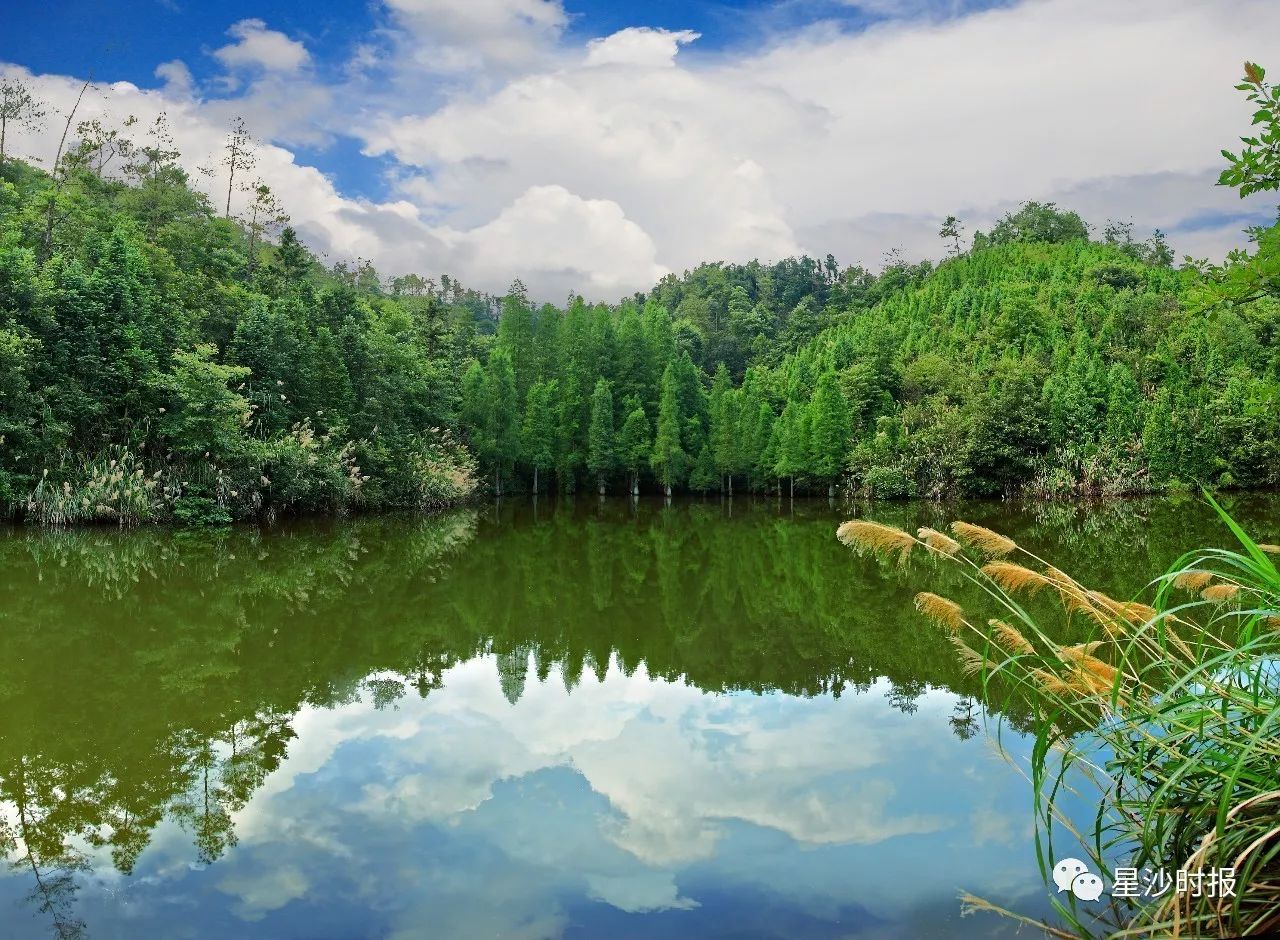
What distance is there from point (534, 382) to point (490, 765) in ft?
130

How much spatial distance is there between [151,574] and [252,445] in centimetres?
896

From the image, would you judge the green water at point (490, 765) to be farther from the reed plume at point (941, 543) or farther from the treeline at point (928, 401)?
the treeline at point (928, 401)

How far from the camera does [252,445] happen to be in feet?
72.2

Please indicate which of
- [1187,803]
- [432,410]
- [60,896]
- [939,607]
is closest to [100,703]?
[60,896]

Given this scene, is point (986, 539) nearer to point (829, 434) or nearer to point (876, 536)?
point (876, 536)

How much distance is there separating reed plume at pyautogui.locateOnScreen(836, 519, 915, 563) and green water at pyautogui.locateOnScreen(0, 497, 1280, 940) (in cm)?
172

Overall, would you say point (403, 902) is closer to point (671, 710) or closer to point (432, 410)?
point (671, 710)

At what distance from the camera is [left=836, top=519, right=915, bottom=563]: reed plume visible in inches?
142

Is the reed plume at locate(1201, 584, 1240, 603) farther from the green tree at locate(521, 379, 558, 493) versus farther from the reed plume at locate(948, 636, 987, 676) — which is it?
the green tree at locate(521, 379, 558, 493)

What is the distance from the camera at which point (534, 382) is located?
44.6 metres

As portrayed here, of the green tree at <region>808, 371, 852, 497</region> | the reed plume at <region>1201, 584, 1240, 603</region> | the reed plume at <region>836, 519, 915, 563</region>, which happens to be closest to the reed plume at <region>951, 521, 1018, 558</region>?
the reed plume at <region>836, 519, 915, 563</region>

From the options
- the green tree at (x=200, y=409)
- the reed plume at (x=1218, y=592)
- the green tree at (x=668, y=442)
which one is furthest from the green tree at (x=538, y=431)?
the reed plume at (x=1218, y=592)

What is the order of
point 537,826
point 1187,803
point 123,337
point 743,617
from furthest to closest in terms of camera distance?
point 123,337, point 743,617, point 537,826, point 1187,803

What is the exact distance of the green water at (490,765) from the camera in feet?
13.3
